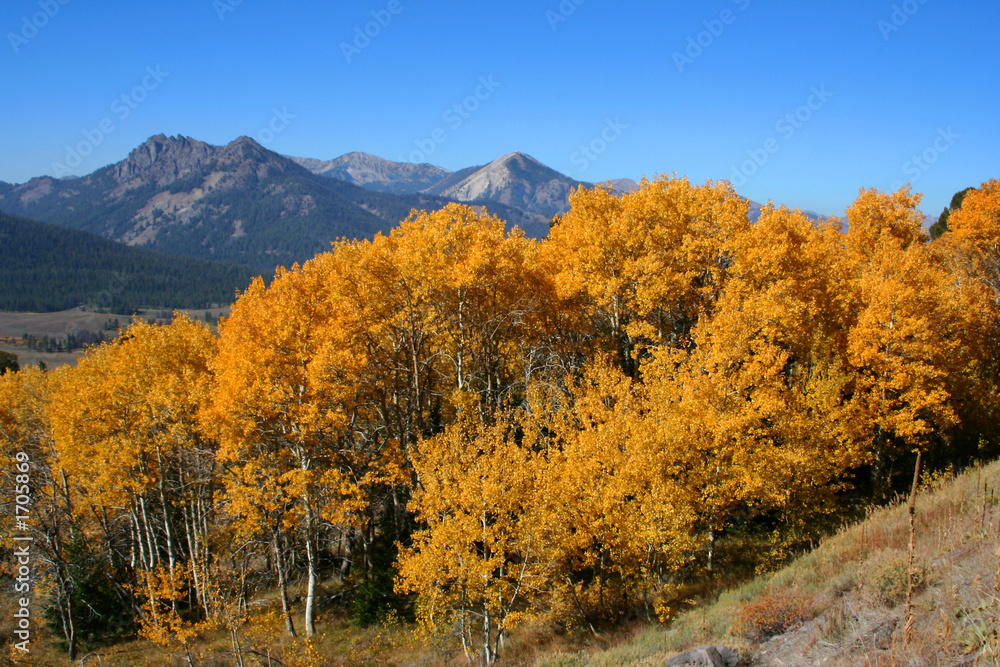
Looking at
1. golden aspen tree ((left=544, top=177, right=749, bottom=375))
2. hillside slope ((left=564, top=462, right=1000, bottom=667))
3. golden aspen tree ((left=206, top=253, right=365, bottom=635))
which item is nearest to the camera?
hillside slope ((left=564, top=462, right=1000, bottom=667))

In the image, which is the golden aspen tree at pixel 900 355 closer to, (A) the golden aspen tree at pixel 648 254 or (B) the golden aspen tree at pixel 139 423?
(A) the golden aspen tree at pixel 648 254

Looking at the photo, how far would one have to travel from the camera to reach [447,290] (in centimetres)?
2494

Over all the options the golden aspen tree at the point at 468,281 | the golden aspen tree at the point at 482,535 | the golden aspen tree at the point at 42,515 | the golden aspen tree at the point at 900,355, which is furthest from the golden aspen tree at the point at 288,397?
the golden aspen tree at the point at 900,355

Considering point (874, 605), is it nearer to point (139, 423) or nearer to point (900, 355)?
point (900, 355)

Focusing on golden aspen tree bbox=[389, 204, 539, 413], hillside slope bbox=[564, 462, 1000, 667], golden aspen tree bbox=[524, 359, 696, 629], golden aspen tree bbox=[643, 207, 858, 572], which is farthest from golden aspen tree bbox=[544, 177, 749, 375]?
hillside slope bbox=[564, 462, 1000, 667]

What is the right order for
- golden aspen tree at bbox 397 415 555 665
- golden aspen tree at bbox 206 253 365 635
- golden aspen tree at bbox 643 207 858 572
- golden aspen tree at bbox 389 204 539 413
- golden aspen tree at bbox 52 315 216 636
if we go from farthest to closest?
1. golden aspen tree at bbox 389 204 539 413
2. golden aspen tree at bbox 52 315 216 636
3. golden aspen tree at bbox 206 253 365 635
4. golden aspen tree at bbox 643 207 858 572
5. golden aspen tree at bbox 397 415 555 665

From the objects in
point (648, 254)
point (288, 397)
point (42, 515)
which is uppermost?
point (648, 254)

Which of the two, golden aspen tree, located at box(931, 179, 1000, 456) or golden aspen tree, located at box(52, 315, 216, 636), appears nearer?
golden aspen tree, located at box(52, 315, 216, 636)

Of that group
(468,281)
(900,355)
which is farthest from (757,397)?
(468,281)

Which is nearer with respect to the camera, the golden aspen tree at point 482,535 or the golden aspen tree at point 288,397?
the golden aspen tree at point 482,535

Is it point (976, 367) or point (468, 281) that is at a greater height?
point (468, 281)

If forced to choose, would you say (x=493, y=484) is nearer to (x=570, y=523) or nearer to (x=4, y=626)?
(x=570, y=523)

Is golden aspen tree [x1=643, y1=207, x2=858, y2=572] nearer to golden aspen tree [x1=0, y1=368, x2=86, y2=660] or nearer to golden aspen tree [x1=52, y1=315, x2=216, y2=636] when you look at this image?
golden aspen tree [x1=52, y1=315, x2=216, y2=636]

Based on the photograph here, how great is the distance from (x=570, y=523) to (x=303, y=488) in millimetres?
10123
